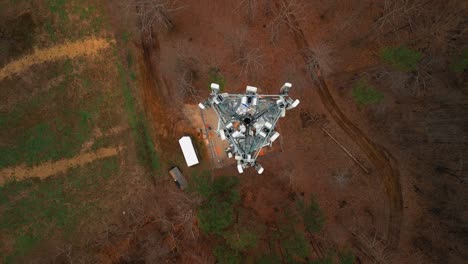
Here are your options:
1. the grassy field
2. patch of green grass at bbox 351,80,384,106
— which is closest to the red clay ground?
patch of green grass at bbox 351,80,384,106

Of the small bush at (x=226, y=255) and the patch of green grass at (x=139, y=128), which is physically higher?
the patch of green grass at (x=139, y=128)

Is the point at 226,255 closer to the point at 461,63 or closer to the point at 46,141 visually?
the point at 46,141

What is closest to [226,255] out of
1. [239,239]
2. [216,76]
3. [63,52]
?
[239,239]

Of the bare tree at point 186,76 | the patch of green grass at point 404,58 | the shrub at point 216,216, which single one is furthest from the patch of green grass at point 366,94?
the shrub at point 216,216

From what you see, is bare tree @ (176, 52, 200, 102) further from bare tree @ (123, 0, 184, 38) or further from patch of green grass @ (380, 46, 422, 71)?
patch of green grass @ (380, 46, 422, 71)

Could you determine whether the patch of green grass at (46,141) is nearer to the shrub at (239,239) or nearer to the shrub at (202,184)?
the shrub at (202,184)

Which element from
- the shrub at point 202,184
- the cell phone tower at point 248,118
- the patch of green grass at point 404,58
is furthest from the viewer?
the patch of green grass at point 404,58

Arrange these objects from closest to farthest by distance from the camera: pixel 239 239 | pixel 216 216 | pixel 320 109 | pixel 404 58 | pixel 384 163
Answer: pixel 216 216 < pixel 239 239 < pixel 404 58 < pixel 384 163 < pixel 320 109
